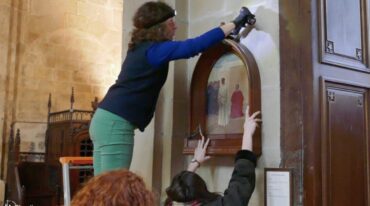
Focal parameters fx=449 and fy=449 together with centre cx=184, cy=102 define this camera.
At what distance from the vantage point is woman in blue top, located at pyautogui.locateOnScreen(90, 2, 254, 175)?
1.87 metres

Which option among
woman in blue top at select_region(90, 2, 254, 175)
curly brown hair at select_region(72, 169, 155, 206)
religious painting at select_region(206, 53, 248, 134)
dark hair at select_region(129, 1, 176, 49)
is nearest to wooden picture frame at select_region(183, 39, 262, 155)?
religious painting at select_region(206, 53, 248, 134)

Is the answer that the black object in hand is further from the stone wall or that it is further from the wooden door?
the stone wall

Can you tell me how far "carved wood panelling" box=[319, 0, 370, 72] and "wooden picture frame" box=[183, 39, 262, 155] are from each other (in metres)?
0.33

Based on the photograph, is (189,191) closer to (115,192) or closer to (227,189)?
(227,189)

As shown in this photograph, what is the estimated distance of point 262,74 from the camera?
203cm

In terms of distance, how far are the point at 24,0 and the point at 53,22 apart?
1.67 ft

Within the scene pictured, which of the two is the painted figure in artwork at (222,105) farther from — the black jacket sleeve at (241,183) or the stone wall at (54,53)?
the stone wall at (54,53)

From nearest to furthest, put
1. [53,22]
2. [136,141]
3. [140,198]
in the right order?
[140,198], [136,141], [53,22]

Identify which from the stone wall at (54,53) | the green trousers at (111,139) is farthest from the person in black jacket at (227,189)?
the stone wall at (54,53)

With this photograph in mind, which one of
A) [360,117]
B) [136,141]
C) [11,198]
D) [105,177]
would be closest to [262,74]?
[360,117]

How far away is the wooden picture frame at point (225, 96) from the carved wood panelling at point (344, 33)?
1.08ft

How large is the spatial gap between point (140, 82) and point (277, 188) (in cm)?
73

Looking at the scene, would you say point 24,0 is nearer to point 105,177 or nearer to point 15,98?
point 15,98

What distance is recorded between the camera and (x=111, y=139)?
1.88 metres
